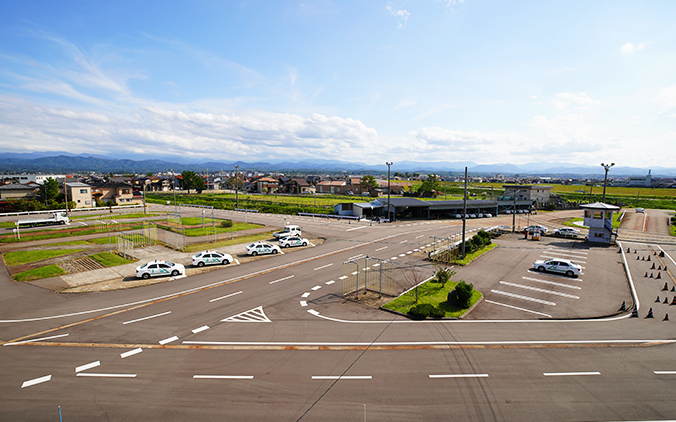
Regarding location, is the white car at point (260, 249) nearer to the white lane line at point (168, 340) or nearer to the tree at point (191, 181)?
the white lane line at point (168, 340)

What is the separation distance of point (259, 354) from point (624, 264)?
36570 millimetres

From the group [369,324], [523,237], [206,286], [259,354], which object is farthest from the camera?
[523,237]

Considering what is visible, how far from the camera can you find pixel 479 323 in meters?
17.8

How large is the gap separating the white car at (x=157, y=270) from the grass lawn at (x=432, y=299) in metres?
18.2

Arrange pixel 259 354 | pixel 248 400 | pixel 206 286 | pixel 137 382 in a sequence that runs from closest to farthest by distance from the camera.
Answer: pixel 248 400 < pixel 137 382 < pixel 259 354 < pixel 206 286

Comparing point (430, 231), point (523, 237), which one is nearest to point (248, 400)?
point (430, 231)

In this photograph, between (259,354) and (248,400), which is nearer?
(248,400)

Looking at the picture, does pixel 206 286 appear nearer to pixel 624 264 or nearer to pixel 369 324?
pixel 369 324

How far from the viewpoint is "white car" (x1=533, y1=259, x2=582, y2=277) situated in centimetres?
2670

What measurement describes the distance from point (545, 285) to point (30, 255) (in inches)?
1988

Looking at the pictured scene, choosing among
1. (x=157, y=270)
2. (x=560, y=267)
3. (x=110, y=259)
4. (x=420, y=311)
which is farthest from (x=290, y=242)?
(x=560, y=267)

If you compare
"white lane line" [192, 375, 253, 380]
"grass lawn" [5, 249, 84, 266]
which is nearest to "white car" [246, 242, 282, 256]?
"grass lawn" [5, 249, 84, 266]

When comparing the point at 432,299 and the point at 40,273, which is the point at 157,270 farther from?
the point at 432,299

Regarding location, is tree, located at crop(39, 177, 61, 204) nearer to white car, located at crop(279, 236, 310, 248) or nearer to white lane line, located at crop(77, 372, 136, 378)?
white car, located at crop(279, 236, 310, 248)
